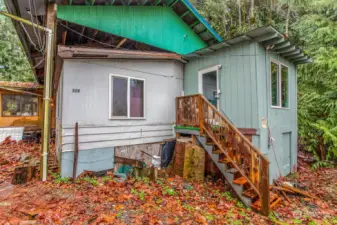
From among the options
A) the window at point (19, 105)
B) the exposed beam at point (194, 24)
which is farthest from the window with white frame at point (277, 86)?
the window at point (19, 105)

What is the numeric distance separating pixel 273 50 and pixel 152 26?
4.17 metres

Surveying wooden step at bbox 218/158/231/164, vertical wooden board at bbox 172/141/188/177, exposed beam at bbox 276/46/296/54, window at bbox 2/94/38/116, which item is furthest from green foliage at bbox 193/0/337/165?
window at bbox 2/94/38/116

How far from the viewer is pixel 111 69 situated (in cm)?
579

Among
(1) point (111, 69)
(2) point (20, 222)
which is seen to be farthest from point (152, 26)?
(2) point (20, 222)

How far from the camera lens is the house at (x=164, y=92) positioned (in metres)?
4.93

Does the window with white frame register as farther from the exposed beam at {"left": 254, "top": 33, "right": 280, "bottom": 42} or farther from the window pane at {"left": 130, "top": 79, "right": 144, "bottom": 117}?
the window pane at {"left": 130, "top": 79, "right": 144, "bottom": 117}

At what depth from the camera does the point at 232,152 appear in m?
4.77

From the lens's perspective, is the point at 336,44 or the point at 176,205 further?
the point at 336,44

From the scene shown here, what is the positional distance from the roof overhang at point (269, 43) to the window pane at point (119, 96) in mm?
A: 2425

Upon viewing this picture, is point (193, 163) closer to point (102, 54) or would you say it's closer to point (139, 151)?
point (139, 151)

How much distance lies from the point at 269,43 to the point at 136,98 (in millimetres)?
4212

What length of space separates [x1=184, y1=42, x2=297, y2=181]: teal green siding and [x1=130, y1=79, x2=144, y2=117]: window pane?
83.8 inches

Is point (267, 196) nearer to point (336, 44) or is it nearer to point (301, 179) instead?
point (301, 179)

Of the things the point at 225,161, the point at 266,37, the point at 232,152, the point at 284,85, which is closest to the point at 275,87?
the point at 284,85
